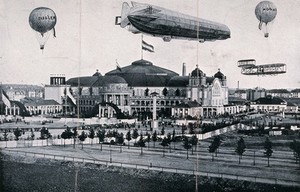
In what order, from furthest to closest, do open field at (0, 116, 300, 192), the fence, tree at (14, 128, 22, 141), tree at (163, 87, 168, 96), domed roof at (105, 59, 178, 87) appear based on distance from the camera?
tree at (163, 87, 168, 96) → domed roof at (105, 59, 178, 87) → tree at (14, 128, 22, 141) → open field at (0, 116, 300, 192) → the fence

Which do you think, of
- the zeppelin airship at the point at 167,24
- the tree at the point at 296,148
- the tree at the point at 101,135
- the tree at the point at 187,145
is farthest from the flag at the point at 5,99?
the tree at the point at 296,148

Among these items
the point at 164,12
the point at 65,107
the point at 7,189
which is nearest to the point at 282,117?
the point at 164,12

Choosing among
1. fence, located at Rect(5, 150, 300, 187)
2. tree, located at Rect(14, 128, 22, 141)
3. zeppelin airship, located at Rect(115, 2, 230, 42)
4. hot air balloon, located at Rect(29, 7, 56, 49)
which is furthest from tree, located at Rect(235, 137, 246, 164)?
tree, located at Rect(14, 128, 22, 141)

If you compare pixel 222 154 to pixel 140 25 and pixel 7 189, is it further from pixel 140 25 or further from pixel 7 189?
pixel 7 189

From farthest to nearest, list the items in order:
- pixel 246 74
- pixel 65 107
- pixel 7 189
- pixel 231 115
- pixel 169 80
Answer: pixel 169 80, pixel 231 115, pixel 65 107, pixel 246 74, pixel 7 189

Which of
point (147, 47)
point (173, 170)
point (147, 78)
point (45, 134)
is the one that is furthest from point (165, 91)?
point (173, 170)

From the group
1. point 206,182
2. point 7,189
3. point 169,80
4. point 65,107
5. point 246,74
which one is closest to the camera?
point 206,182

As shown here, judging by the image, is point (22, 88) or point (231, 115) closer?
point (22, 88)

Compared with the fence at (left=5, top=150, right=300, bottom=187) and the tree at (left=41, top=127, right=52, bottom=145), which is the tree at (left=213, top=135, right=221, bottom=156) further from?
the tree at (left=41, top=127, right=52, bottom=145)
